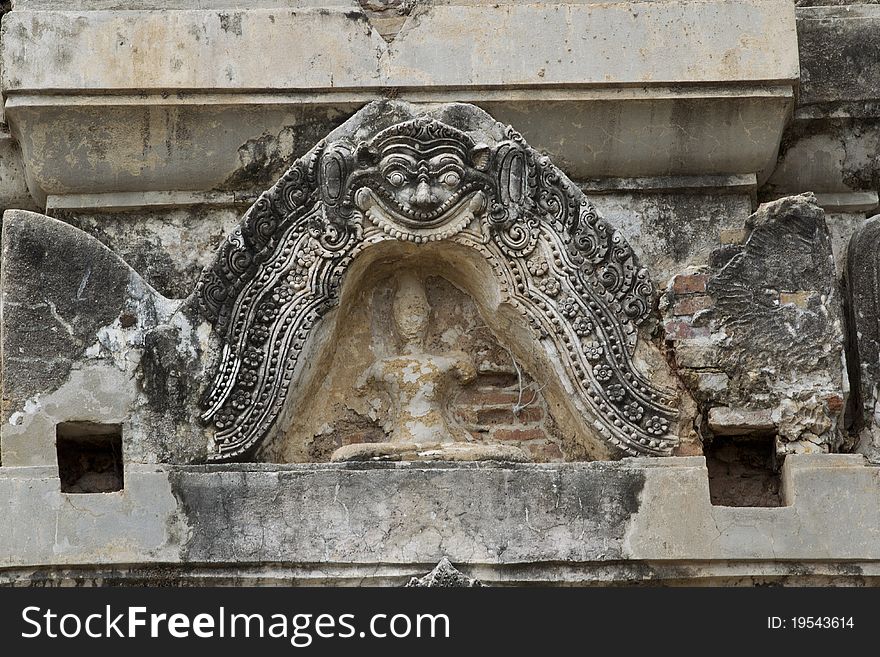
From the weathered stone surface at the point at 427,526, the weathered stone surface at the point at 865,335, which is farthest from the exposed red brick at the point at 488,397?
the weathered stone surface at the point at 865,335

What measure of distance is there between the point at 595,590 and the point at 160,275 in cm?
216

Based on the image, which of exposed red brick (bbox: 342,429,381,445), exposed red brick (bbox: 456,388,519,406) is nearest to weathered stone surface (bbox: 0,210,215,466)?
exposed red brick (bbox: 342,429,381,445)

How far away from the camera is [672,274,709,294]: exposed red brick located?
311 inches

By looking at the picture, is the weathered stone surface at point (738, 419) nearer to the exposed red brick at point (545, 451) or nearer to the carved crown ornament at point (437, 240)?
the carved crown ornament at point (437, 240)

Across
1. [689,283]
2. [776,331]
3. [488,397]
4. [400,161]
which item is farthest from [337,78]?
[776,331]

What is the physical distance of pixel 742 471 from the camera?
8.00 m

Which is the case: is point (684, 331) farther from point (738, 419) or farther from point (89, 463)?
point (89, 463)

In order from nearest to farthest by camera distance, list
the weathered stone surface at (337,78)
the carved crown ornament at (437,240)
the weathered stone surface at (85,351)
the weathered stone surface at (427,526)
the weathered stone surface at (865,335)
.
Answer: the weathered stone surface at (427,526) → the weathered stone surface at (85,351) → the carved crown ornament at (437,240) → the weathered stone surface at (865,335) → the weathered stone surface at (337,78)

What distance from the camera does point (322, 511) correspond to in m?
7.62

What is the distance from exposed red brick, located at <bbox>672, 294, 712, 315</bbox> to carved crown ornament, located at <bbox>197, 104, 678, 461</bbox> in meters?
0.11

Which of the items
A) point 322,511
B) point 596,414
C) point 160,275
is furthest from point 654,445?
point 160,275

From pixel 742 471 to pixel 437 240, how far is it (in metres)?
1.40

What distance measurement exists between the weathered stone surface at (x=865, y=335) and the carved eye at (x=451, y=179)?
155 cm

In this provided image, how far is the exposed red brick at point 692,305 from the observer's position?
25.9ft
